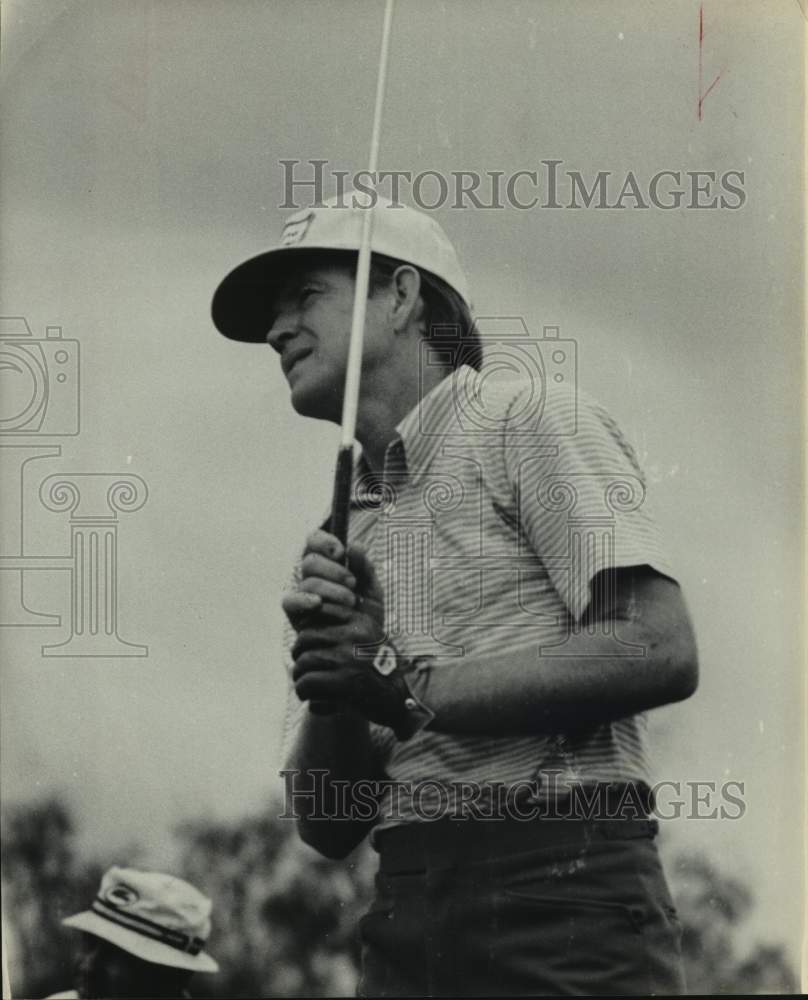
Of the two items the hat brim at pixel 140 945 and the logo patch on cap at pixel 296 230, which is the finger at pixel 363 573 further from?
the hat brim at pixel 140 945

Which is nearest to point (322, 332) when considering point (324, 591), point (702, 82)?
point (324, 591)

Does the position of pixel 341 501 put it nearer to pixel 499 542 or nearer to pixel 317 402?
pixel 317 402

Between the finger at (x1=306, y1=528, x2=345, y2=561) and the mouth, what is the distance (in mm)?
419

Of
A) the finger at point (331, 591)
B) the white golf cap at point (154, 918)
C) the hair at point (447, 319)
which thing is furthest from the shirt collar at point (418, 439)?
the white golf cap at point (154, 918)

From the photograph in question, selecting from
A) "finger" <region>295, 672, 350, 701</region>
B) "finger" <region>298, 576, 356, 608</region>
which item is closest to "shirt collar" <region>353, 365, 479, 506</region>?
"finger" <region>298, 576, 356, 608</region>

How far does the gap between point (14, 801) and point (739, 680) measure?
180 cm

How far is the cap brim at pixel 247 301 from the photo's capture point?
4410 mm

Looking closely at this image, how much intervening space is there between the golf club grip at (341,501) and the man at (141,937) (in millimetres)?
545

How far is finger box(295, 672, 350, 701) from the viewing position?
4203 millimetres

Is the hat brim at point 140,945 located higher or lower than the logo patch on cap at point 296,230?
lower

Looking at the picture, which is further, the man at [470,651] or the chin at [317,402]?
the chin at [317,402]

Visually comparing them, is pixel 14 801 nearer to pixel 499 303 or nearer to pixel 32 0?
pixel 499 303

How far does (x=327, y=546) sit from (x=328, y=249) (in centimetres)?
73

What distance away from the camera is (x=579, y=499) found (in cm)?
425
